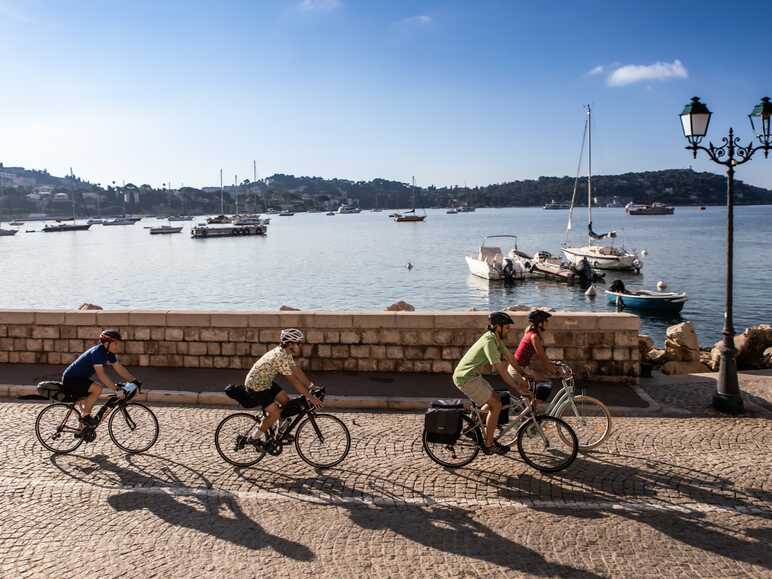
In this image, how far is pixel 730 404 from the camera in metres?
10.2

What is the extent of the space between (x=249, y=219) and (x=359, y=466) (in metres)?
167

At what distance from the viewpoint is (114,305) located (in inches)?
2014

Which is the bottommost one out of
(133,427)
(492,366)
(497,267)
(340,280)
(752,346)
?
(340,280)

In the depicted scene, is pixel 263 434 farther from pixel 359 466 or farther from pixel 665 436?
pixel 665 436

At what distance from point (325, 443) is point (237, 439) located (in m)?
1.02

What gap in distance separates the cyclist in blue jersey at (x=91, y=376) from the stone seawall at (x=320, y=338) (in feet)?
13.8

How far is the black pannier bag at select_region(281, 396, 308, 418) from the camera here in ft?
26.2

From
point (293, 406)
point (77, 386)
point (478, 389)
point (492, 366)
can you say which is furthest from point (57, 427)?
point (492, 366)

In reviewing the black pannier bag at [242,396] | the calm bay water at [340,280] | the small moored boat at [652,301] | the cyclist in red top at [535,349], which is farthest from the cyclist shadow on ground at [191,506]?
the small moored boat at [652,301]

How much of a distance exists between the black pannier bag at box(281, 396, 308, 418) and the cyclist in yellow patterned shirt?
0.05m

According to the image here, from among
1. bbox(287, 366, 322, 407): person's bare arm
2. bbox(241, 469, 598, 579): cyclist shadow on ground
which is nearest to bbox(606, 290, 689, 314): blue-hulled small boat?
bbox(287, 366, 322, 407): person's bare arm

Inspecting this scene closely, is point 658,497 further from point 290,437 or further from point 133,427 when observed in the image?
point 133,427

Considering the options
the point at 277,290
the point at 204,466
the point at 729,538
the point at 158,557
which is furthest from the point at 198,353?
the point at 277,290

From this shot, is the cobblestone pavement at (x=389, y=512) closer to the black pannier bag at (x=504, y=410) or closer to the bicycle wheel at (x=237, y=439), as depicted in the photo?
the bicycle wheel at (x=237, y=439)
